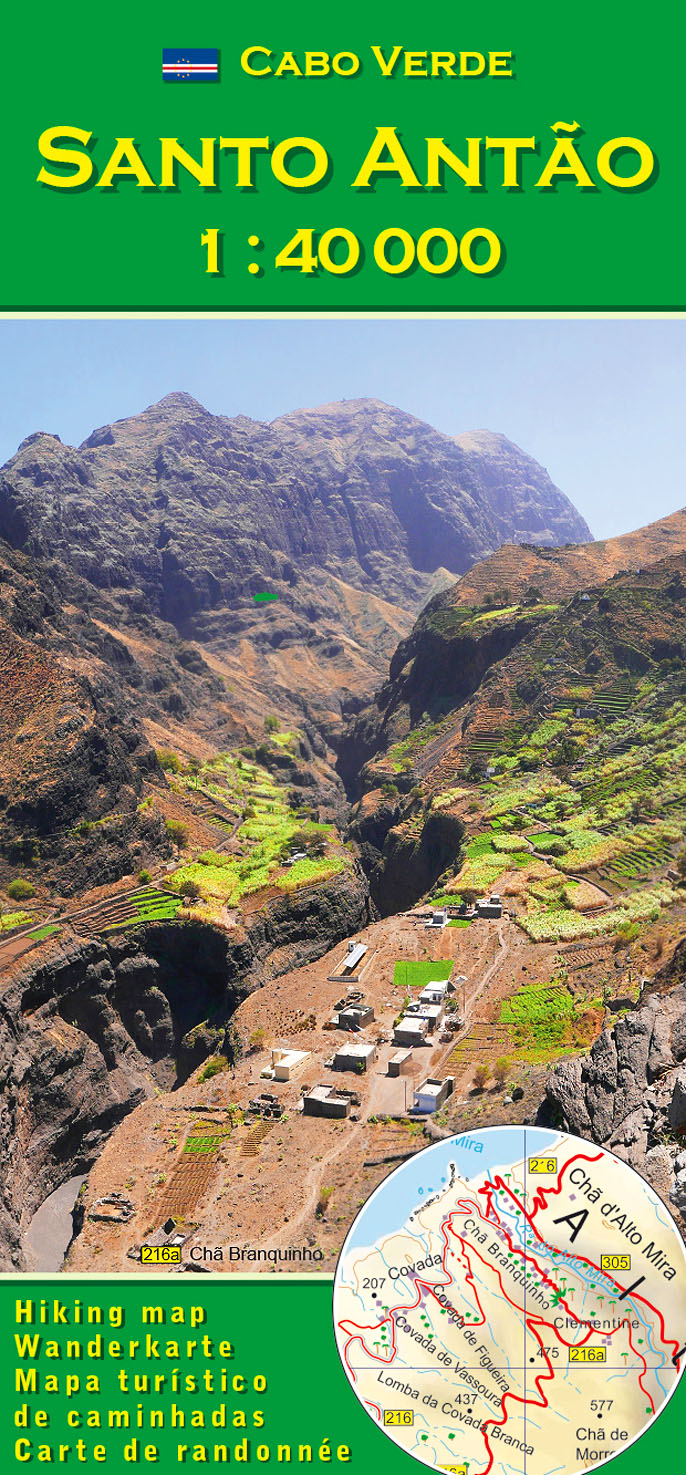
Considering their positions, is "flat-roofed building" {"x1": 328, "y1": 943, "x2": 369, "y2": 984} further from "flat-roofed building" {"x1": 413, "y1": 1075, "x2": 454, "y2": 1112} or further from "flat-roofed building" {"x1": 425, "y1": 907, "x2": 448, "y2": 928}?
"flat-roofed building" {"x1": 413, "y1": 1075, "x2": 454, "y2": 1112}

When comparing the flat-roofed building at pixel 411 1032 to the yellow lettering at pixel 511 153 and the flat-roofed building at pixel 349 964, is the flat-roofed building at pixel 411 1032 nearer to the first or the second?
the flat-roofed building at pixel 349 964

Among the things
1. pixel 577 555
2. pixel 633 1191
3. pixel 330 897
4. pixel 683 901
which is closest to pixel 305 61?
pixel 633 1191

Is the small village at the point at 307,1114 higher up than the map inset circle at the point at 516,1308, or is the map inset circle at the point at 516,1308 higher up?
the map inset circle at the point at 516,1308

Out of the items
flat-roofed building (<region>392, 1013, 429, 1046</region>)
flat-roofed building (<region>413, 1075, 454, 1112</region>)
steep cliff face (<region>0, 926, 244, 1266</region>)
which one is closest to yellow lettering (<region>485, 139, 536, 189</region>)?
flat-roofed building (<region>413, 1075, 454, 1112</region>)

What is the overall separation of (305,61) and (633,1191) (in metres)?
14.8

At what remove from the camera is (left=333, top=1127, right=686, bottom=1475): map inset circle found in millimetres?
9336

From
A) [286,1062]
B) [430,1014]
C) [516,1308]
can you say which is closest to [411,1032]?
[430,1014]

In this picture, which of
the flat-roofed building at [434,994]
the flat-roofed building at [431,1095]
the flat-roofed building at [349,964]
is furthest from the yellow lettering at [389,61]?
the flat-roofed building at [349,964]

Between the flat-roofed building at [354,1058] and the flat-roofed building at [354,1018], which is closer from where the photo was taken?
the flat-roofed building at [354,1058]

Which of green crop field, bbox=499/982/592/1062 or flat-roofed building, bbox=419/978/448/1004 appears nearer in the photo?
green crop field, bbox=499/982/592/1062

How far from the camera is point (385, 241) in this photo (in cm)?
1273

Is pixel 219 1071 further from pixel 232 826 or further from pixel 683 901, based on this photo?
pixel 232 826

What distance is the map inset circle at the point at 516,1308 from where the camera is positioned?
368 inches

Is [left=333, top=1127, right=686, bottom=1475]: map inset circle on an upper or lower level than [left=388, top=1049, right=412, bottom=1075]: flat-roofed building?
upper
